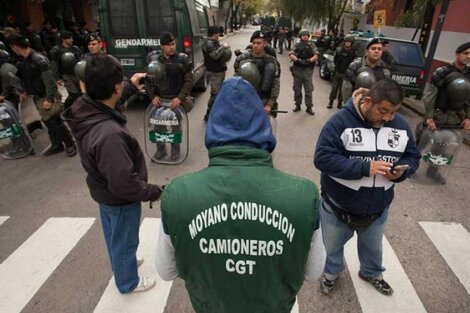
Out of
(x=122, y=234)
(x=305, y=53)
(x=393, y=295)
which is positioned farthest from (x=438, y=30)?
(x=122, y=234)

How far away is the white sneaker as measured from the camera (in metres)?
3.08

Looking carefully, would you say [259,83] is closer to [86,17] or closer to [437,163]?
[437,163]

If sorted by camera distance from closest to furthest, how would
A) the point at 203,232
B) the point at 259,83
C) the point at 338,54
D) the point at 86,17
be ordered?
the point at 203,232 < the point at 259,83 < the point at 338,54 < the point at 86,17

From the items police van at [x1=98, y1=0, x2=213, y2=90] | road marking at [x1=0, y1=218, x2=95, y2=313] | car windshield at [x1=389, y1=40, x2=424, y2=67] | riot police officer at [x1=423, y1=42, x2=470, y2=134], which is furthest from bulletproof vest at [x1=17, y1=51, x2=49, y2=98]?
car windshield at [x1=389, y1=40, x2=424, y2=67]

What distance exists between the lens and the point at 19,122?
5750 millimetres

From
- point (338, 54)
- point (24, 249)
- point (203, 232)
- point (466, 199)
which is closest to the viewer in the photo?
point (203, 232)

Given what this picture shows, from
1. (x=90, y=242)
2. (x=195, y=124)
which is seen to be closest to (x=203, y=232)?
(x=90, y=242)

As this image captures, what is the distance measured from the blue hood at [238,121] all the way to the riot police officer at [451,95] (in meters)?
4.33

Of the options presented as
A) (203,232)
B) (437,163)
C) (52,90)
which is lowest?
(437,163)

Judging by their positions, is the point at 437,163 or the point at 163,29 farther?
the point at 163,29

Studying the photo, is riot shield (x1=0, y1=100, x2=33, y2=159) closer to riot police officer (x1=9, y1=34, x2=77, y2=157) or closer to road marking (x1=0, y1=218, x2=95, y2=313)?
riot police officer (x1=9, y1=34, x2=77, y2=157)

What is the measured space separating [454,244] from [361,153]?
7.80 feet

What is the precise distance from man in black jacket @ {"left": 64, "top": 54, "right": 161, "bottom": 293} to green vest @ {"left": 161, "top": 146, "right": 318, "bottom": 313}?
0.99 metres

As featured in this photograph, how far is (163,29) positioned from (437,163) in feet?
20.9
